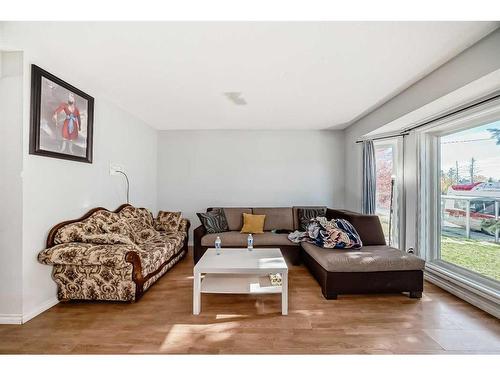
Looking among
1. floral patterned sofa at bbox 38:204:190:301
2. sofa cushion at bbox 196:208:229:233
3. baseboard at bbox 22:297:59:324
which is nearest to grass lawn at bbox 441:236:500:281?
sofa cushion at bbox 196:208:229:233

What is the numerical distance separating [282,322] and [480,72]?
2574 mm

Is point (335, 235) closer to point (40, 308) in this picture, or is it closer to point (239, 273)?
point (239, 273)

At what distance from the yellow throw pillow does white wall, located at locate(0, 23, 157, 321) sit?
1952 millimetres

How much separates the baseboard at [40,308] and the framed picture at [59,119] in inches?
54.8

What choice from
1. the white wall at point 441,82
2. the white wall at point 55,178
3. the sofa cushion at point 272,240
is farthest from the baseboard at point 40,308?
the white wall at point 441,82

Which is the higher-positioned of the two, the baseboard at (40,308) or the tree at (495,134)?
the tree at (495,134)

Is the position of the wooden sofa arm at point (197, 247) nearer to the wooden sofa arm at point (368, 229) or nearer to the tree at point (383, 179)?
the wooden sofa arm at point (368, 229)

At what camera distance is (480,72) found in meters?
1.90

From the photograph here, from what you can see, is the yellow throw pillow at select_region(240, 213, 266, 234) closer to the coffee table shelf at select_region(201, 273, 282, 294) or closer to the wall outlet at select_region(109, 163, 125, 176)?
the coffee table shelf at select_region(201, 273, 282, 294)

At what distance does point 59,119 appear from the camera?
2.44 m

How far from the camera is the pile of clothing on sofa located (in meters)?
2.98

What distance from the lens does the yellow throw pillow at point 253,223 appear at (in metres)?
4.07

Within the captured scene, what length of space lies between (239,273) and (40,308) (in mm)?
1838
